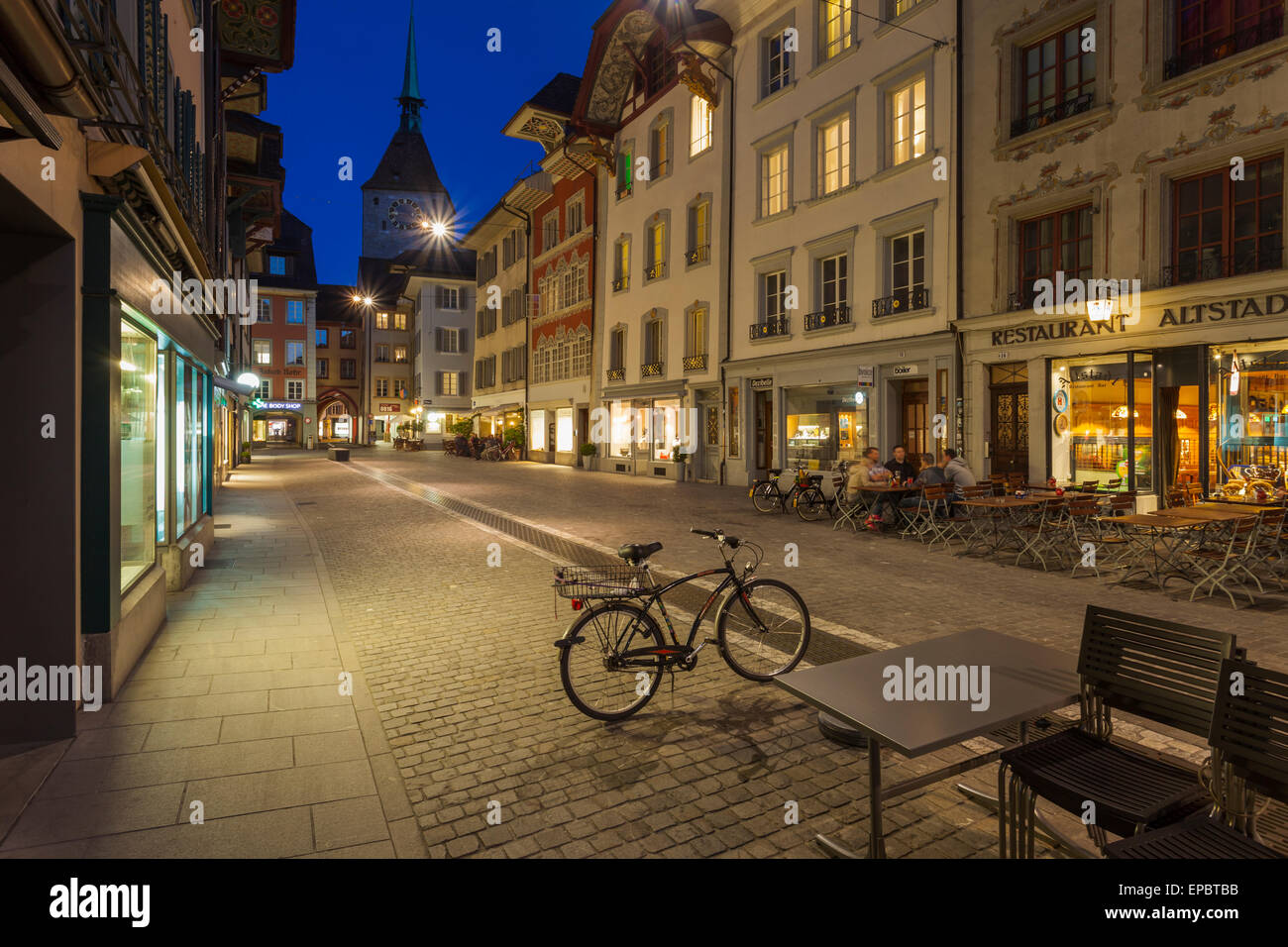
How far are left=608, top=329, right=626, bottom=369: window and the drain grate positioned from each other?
10830 mm

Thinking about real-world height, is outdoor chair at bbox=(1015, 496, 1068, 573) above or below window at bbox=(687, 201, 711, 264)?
below

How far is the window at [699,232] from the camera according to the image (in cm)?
2525

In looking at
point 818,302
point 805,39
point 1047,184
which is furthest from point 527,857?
point 805,39

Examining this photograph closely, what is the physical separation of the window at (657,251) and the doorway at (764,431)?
24.3 ft

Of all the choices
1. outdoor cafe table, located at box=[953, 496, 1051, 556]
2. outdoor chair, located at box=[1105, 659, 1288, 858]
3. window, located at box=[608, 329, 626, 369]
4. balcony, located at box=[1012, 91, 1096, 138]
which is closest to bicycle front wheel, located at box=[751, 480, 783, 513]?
outdoor cafe table, located at box=[953, 496, 1051, 556]

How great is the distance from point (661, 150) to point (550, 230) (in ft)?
34.6

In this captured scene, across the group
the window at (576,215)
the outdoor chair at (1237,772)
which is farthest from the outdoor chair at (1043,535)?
the window at (576,215)

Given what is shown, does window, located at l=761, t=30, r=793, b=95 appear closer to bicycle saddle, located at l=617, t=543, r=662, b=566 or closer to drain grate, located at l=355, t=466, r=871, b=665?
drain grate, located at l=355, t=466, r=871, b=665

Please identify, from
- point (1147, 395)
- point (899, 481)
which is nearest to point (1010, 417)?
point (1147, 395)

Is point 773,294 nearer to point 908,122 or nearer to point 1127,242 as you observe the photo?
point 908,122

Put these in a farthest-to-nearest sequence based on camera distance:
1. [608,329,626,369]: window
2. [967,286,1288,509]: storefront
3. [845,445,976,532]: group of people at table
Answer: [608,329,626,369]: window
[845,445,976,532]: group of people at table
[967,286,1288,509]: storefront

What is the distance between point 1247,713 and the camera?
91.3 inches

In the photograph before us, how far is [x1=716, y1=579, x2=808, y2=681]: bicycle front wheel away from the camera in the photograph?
517 centimetres

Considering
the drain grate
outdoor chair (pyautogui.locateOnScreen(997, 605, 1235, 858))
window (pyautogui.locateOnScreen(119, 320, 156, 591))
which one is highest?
window (pyautogui.locateOnScreen(119, 320, 156, 591))
